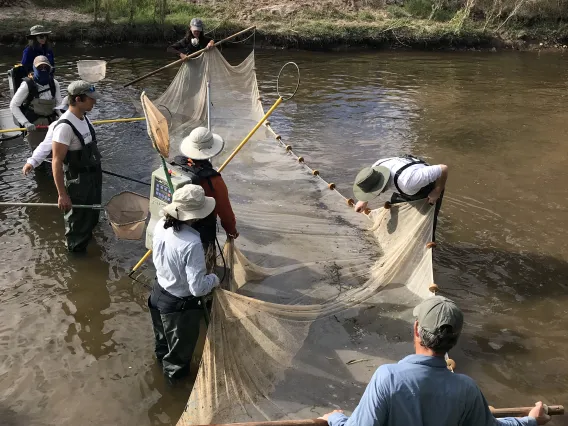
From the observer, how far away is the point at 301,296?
4242mm

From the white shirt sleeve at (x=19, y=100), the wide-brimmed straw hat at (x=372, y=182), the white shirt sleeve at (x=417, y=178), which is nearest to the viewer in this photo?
the white shirt sleeve at (x=417, y=178)

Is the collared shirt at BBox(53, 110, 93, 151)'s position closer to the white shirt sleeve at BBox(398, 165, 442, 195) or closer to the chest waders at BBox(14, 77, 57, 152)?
the chest waders at BBox(14, 77, 57, 152)

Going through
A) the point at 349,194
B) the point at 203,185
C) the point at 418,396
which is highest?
the point at 418,396

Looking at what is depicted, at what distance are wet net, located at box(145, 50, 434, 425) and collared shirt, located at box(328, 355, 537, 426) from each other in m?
1.23

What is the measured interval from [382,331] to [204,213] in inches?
63.5

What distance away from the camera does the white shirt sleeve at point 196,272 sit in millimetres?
3086

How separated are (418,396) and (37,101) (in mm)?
6134

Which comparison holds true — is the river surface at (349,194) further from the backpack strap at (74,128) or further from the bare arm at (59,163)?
the backpack strap at (74,128)

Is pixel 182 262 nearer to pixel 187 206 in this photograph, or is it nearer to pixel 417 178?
pixel 187 206

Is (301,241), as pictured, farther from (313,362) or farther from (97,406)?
(97,406)

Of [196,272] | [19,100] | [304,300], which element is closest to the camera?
[196,272]

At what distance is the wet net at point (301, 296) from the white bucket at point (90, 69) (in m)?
2.11

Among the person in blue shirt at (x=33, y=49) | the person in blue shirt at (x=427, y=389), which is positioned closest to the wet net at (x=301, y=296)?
the person in blue shirt at (x=427, y=389)

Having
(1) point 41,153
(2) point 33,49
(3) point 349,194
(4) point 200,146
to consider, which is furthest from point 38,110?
(3) point 349,194
